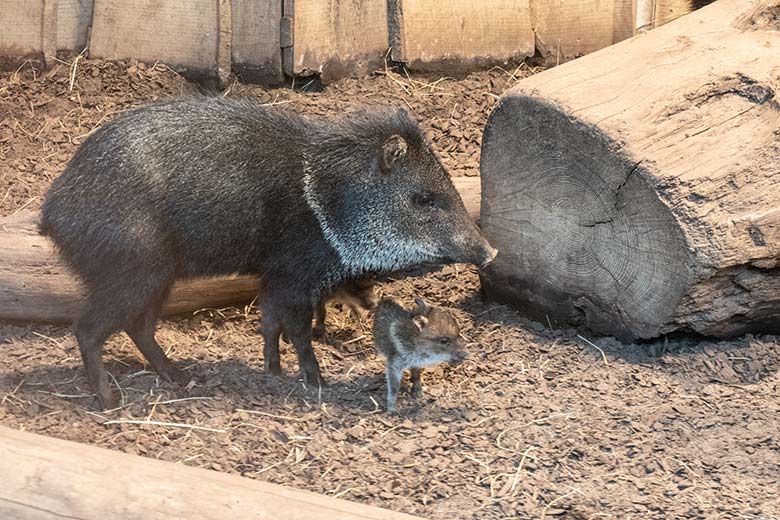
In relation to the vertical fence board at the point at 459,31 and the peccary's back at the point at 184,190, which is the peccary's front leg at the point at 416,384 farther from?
the vertical fence board at the point at 459,31

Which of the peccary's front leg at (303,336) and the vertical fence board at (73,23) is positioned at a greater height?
the vertical fence board at (73,23)

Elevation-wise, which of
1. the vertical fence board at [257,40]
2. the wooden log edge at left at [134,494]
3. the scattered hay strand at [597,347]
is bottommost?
the scattered hay strand at [597,347]

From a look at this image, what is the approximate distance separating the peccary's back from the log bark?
1189mm

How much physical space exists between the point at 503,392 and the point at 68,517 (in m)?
2.37

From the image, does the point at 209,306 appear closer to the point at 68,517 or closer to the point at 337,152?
the point at 337,152

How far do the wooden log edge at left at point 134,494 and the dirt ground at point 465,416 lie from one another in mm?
883

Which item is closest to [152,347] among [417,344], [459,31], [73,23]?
[417,344]

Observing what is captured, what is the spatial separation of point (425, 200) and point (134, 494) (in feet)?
8.27

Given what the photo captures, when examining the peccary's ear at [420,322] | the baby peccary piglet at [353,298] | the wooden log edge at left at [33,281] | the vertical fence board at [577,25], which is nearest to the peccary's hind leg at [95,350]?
the wooden log edge at left at [33,281]

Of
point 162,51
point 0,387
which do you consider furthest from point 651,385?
point 162,51

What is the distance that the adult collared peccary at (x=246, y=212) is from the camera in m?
4.86

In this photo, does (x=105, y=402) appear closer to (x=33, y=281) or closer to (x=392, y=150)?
(x=33, y=281)

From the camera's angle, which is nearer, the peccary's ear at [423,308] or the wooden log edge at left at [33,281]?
the peccary's ear at [423,308]

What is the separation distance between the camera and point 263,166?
17.1 feet
